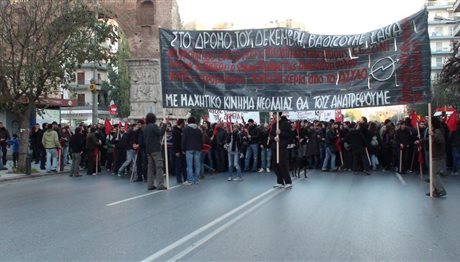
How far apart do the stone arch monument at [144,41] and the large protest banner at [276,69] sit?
18638 mm

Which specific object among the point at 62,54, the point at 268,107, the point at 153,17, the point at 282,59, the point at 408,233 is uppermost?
the point at 153,17

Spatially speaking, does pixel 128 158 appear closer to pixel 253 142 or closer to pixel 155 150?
pixel 253 142

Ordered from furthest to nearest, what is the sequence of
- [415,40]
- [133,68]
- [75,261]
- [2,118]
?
[133,68] < [2,118] < [415,40] < [75,261]

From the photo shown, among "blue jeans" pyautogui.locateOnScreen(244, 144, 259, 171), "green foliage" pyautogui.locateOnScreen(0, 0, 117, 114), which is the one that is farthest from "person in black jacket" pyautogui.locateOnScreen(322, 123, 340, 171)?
"green foliage" pyautogui.locateOnScreen(0, 0, 117, 114)

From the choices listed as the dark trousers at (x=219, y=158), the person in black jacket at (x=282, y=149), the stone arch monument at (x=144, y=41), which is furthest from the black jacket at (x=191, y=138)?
the stone arch monument at (x=144, y=41)

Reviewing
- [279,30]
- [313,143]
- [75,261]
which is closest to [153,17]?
[313,143]

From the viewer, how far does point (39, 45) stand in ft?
58.7

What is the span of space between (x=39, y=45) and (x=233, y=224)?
12716mm

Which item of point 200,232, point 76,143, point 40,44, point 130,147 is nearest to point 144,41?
point 40,44

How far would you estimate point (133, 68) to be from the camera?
107 feet

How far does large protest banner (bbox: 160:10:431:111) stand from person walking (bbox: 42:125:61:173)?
25.2 feet

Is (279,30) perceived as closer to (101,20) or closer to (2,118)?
(101,20)

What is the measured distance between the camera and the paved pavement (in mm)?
6254

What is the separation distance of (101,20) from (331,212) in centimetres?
1356
